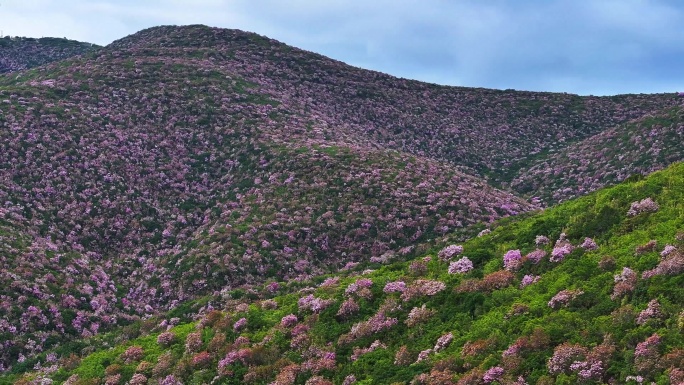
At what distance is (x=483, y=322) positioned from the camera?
754 inches

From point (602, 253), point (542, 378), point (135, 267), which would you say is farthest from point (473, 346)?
point (135, 267)

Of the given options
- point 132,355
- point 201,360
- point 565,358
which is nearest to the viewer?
point 565,358

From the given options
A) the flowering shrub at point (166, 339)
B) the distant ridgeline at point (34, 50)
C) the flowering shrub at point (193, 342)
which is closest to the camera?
the flowering shrub at point (193, 342)

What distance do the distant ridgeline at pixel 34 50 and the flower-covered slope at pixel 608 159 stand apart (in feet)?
321

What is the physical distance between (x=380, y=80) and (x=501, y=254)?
77.7m

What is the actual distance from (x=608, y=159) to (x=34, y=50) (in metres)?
115

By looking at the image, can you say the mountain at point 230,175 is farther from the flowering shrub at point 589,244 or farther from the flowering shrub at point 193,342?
the flowering shrub at point 193,342

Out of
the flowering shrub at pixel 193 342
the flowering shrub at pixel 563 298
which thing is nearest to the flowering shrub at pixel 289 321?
the flowering shrub at pixel 193 342

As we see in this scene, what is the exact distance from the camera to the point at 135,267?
41.1 meters

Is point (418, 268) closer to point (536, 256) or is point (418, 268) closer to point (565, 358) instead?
point (536, 256)

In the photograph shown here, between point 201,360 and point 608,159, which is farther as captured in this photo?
point 608,159

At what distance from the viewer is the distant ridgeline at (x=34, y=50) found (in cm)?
11275

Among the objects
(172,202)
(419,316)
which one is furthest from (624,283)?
(172,202)

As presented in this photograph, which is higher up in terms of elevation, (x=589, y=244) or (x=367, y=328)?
(x=589, y=244)
